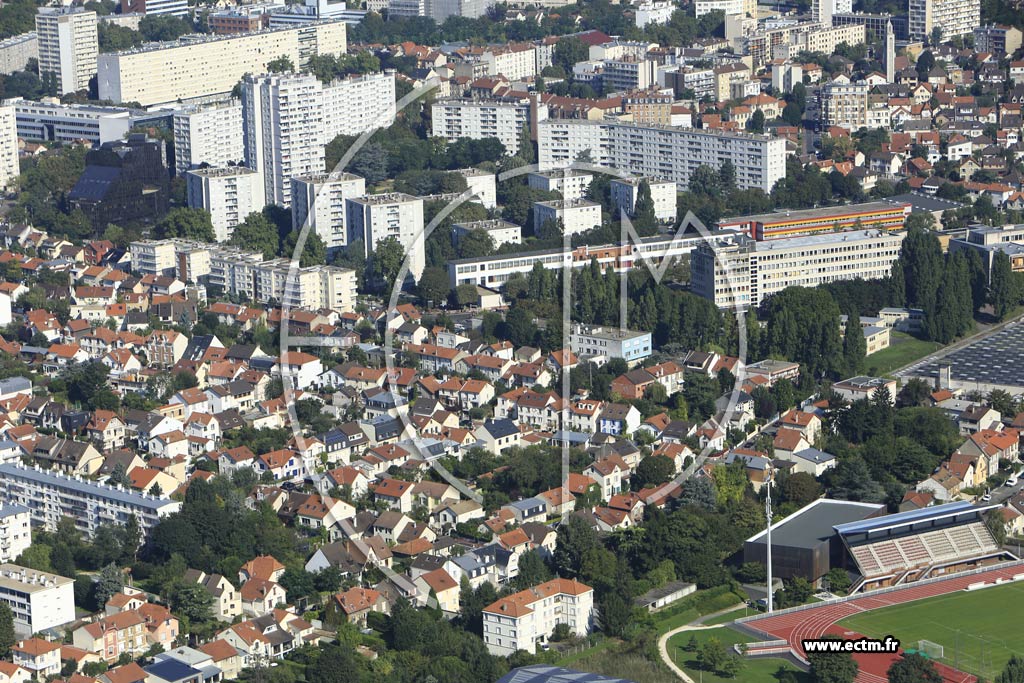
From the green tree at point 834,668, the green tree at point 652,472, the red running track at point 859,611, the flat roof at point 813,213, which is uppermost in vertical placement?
the flat roof at point 813,213

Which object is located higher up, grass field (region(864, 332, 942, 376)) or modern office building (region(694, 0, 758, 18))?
modern office building (region(694, 0, 758, 18))

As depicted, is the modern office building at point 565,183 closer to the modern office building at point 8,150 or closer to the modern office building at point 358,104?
the modern office building at point 358,104

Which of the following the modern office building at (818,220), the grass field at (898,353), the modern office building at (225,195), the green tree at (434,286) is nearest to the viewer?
the grass field at (898,353)

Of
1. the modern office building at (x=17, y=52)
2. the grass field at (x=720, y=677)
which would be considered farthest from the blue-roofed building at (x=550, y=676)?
the modern office building at (x=17, y=52)

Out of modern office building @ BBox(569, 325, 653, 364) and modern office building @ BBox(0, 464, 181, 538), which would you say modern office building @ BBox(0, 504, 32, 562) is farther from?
modern office building @ BBox(569, 325, 653, 364)

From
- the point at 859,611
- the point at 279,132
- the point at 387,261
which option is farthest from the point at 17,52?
the point at 859,611

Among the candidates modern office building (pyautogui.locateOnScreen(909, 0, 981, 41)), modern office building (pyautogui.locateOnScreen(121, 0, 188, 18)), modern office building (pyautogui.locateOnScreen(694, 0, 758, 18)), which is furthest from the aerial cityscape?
modern office building (pyautogui.locateOnScreen(121, 0, 188, 18))

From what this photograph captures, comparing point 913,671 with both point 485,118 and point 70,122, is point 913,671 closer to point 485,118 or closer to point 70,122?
point 485,118
